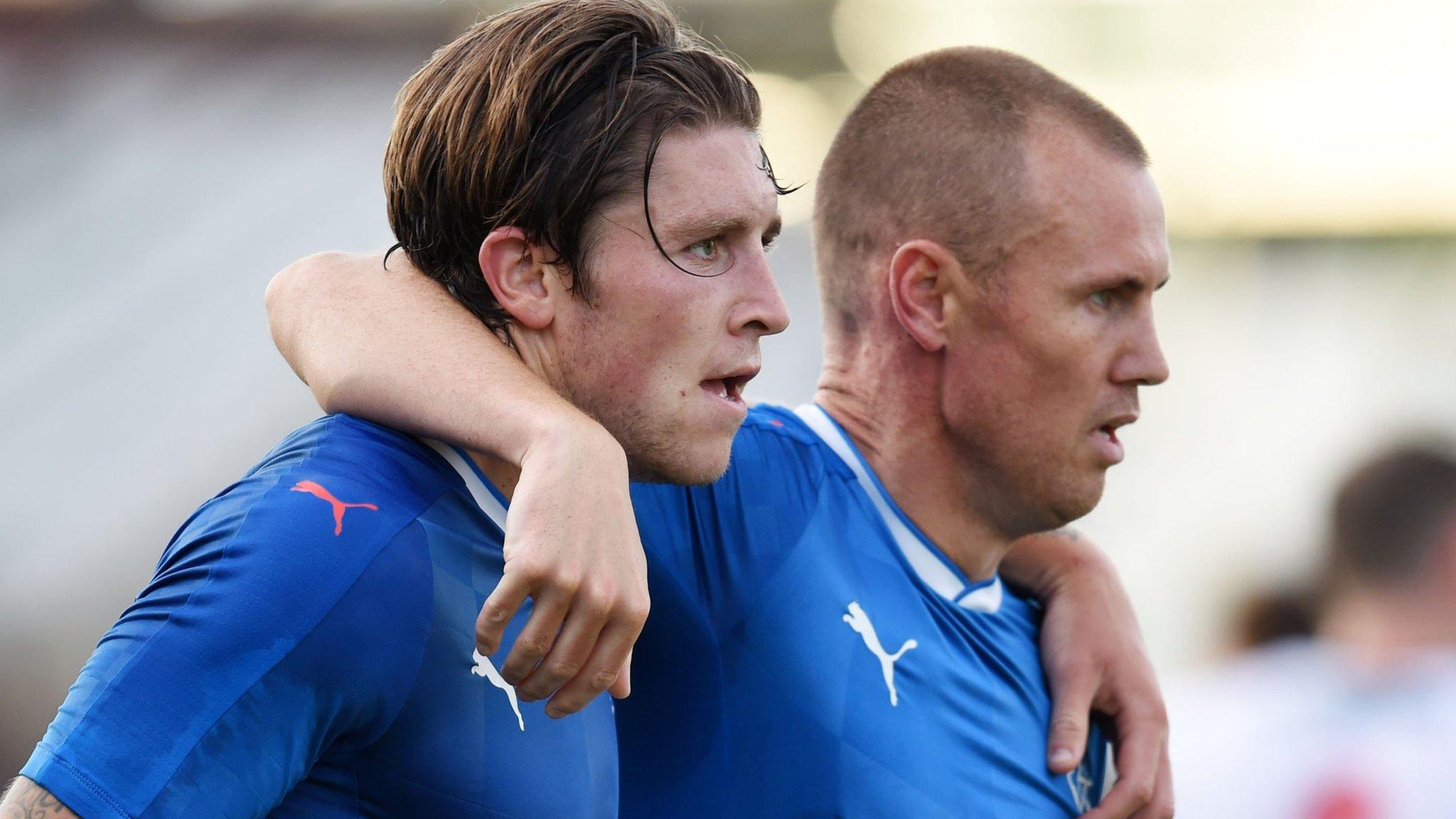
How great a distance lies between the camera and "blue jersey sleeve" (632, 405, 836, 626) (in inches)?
74.9

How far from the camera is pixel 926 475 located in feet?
7.41

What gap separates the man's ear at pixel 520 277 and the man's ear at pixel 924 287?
0.75m

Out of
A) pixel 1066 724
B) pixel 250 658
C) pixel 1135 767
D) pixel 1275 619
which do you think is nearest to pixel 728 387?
pixel 250 658

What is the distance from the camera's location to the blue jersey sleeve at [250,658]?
3.97 feet

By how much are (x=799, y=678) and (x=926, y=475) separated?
0.49m

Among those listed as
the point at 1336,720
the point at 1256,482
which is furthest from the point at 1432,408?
the point at 1336,720

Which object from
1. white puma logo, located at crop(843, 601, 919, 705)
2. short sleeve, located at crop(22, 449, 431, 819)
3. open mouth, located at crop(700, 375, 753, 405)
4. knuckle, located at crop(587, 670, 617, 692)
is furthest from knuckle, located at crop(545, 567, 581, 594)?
white puma logo, located at crop(843, 601, 919, 705)

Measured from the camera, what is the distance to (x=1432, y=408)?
279 inches

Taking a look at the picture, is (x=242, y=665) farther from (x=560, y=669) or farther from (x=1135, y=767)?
(x=1135, y=767)

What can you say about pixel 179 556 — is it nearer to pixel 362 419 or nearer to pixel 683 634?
pixel 362 419

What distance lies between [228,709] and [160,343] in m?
5.04

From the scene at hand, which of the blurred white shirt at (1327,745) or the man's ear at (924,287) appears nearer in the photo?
the man's ear at (924,287)

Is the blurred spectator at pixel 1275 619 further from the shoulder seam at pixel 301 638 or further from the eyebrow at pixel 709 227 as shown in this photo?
the shoulder seam at pixel 301 638

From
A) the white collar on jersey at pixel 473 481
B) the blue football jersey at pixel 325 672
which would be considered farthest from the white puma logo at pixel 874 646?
the white collar on jersey at pixel 473 481
